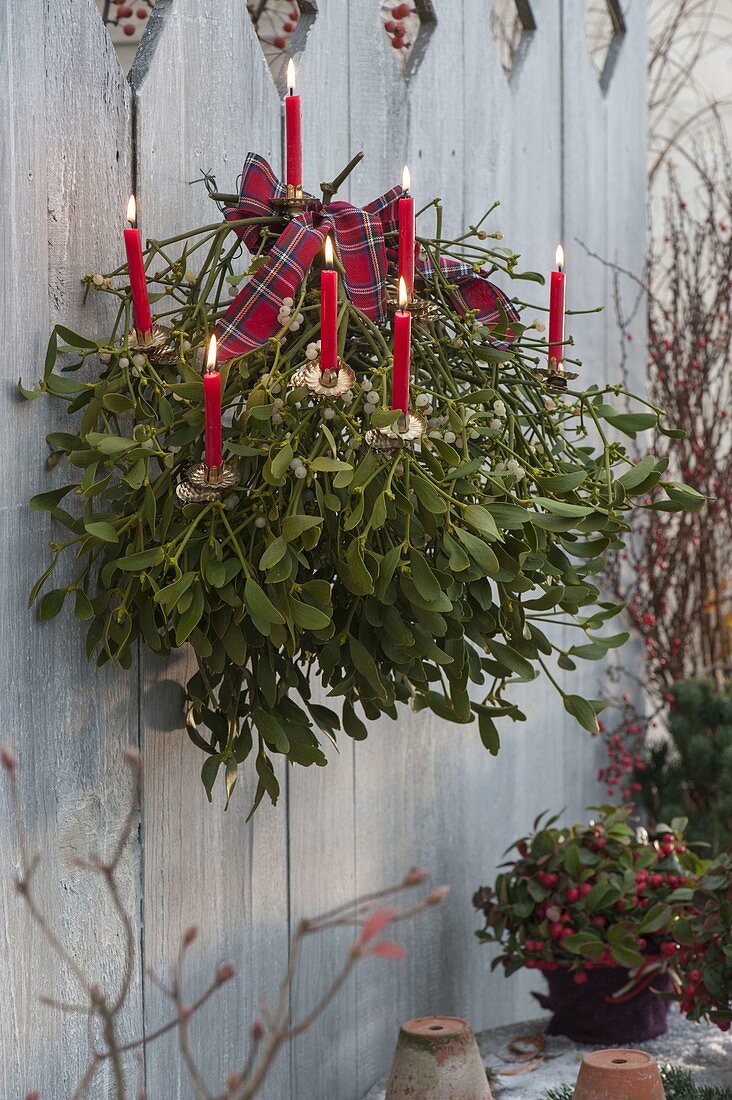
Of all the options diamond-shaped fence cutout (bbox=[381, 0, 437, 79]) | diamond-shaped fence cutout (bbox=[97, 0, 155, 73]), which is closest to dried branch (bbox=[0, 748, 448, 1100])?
diamond-shaped fence cutout (bbox=[381, 0, 437, 79])

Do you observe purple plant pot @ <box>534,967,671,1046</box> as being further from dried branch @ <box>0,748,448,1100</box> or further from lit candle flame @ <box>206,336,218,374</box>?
lit candle flame @ <box>206,336,218,374</box>

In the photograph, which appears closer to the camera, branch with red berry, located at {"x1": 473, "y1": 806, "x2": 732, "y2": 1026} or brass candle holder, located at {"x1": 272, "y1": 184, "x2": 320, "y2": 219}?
brass candle holder, located at {"x1": 272, "y1": 184, "x2": 320, "y2": 219}

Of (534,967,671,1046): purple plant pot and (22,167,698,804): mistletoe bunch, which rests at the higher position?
(22,167,698,804): mistletoe bunch

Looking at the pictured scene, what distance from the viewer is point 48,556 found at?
0.92m

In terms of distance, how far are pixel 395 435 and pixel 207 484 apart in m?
0.14

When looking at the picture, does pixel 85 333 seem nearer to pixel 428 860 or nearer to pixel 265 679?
pixel 265 679

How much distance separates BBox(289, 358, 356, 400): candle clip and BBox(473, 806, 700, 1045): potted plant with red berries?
79 cm

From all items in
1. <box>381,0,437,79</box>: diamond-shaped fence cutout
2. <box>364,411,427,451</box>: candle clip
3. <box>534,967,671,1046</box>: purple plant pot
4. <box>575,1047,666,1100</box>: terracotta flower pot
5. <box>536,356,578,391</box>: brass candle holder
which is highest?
<box>381,0,437,79</box>: diamond-shaped fence cutout

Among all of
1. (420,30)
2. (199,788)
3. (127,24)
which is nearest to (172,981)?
(199,788)

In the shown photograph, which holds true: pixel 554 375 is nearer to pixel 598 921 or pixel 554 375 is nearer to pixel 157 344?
pixel 157 344

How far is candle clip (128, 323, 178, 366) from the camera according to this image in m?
0.89

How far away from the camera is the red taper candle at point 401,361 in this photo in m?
0.78

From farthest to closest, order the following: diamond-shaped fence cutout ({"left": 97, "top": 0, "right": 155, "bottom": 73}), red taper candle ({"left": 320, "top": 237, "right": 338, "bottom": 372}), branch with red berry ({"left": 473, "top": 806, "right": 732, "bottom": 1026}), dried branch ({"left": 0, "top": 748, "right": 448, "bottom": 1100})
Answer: diamond-shaped fence cutout ({"left": 97, "top": 0, "right": 155, "bottom": 73}) → branch with red berry ({"left": 473, "top": 806, "right": 732, "bottom": 1026}) → red taper candle ({"left": 320, "top": 237, "right": 338, "bottom": 372}) → dried branch ({"left": 0, "top": 748, "right": 448, "bottom": 1100})

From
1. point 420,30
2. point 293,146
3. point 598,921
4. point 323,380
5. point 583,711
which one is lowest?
point 598,921
